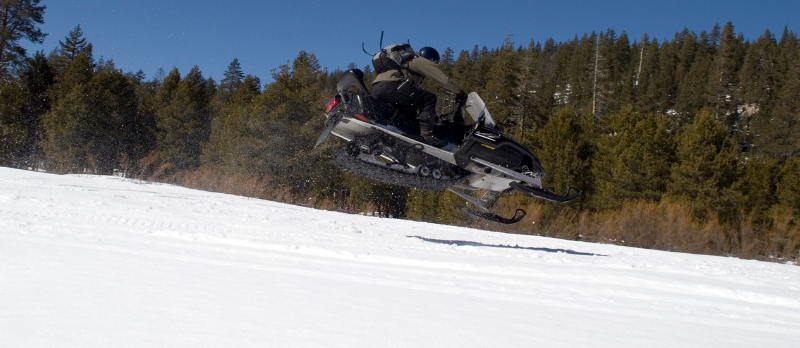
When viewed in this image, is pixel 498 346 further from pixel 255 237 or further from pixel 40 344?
pixel 255 237

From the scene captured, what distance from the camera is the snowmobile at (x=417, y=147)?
6555 mm

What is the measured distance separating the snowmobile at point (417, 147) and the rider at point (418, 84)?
11cm

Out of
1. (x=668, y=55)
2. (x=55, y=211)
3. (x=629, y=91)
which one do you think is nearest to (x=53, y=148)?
(x=55, y=211)

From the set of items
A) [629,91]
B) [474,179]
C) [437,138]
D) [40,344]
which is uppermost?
[629,91]

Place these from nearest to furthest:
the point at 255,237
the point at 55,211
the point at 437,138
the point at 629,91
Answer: the point at 255,237, the point at 55,211, the point at 437,138, the point at 629,91

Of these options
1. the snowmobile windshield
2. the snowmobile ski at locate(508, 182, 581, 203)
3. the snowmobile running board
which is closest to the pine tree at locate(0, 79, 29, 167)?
the snowmobile windshield

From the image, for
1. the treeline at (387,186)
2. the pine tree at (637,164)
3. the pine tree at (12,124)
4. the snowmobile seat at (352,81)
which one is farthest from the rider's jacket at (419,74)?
the pine tree at (12,124)

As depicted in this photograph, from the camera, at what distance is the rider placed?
640cm

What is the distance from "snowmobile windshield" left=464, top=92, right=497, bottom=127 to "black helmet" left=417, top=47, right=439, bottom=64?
65 centimetres

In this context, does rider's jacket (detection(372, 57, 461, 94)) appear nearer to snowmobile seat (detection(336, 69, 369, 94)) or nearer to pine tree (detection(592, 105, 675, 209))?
snowmobile seat (detection(336, 69, 369, 94))

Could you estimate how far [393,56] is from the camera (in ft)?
21.2

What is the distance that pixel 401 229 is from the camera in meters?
7.78

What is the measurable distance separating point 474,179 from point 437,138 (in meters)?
0.83

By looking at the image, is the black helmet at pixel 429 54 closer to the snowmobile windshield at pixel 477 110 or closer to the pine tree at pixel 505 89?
the snowmobile windshield at pixel 477 110
